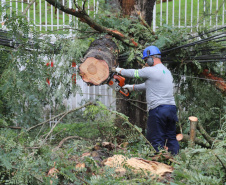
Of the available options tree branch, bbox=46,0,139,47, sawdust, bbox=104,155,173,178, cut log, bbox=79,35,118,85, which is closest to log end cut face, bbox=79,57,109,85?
cut log, bbox=79,35,118,85

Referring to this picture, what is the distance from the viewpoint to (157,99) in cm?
555

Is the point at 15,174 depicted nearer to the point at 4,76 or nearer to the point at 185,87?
the point at 4,76

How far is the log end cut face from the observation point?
5227 mm

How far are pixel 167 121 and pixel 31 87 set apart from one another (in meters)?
2.33

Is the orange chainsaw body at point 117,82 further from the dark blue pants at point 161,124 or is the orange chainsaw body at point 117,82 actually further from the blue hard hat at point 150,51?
the dark blue pants at point 161,124

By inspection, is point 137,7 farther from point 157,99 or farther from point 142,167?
point 142,167

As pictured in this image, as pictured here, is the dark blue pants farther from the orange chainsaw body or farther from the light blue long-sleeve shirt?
the orange chainsaw body

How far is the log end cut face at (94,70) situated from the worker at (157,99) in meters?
0.25

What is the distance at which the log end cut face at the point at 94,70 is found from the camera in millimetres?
5227

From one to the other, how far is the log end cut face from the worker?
25 centimetres

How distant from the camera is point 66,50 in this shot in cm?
586

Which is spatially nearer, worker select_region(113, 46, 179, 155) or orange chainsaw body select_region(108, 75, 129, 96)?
worker select_region(113, 46, 179, 155)

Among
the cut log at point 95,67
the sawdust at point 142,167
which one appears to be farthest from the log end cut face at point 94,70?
the sawdust at point 142,167

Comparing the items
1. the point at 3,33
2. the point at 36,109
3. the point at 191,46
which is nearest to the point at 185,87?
the point at 191,46
